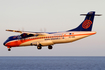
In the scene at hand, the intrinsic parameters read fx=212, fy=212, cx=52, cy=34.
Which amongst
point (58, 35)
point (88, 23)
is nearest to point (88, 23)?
point (88, 23)

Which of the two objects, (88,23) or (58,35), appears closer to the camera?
(58,35)

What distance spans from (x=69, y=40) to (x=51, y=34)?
4.28 m

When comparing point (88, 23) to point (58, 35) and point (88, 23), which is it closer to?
point (88, 23)

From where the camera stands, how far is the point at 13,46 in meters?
52.8

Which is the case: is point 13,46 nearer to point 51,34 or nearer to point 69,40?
point 51,34

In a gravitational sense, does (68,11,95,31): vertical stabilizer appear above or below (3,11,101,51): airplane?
above

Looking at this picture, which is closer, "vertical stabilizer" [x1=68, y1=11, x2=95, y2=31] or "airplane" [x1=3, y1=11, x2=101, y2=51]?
"airplane" [x1=3, y1=11, x2=101, y2=51]

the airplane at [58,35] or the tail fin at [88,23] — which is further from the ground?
the tail fin at [88,23]

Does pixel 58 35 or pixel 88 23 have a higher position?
pixel 88 23

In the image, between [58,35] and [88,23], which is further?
[88,23]

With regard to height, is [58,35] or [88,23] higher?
[88,23]

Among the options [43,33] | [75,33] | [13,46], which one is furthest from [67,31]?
[13,46]

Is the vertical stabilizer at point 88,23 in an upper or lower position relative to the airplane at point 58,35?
upper

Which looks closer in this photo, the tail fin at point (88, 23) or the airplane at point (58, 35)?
the airplane at point (58, 35)
